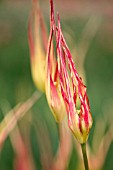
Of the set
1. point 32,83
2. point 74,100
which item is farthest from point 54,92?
point 32,83

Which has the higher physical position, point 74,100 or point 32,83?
point 74,100

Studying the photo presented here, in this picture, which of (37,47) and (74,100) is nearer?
(74,100)

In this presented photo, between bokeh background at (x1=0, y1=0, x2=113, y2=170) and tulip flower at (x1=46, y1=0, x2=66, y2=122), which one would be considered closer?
tulip flower at (x1=46, y1=0, x2=66, y2=122)

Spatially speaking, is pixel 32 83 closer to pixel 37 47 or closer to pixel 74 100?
pixel 37 47

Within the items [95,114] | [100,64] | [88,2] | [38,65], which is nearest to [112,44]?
[100,64]

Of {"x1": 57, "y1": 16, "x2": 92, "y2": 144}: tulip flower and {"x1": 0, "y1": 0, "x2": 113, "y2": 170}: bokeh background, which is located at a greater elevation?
{"x1": 57, "y1": 16, "x2": 92, "y2": 144}: tulip flower

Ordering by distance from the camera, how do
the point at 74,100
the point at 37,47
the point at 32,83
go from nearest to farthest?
the point at 74,100, the point at 37,47, the point at 32,83
